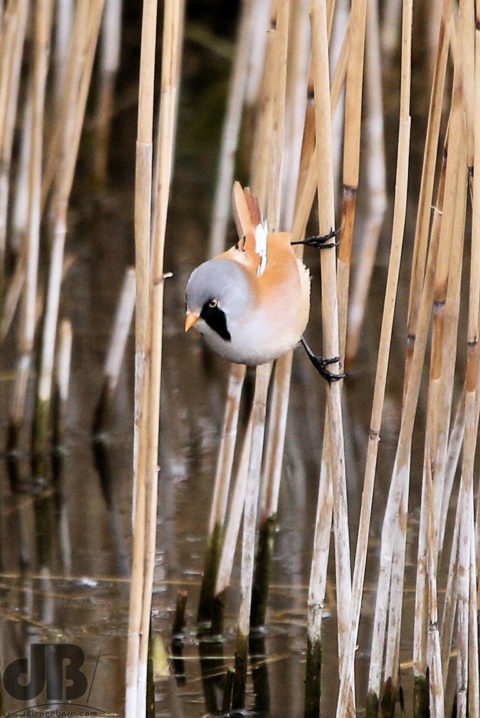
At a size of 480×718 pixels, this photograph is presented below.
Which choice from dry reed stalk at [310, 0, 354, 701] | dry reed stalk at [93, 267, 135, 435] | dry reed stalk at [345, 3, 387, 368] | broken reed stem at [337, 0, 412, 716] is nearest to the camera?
dry reed stalk at [310, 0, 354, 701]

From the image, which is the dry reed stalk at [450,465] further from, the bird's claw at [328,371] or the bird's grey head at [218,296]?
the bird's grey head at [218,296]

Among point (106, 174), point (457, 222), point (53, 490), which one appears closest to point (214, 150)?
point (106, 174)

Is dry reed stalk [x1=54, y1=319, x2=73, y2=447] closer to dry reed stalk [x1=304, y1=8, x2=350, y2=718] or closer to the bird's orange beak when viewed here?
dry reed stalk [x1=304, y1=8, x2=350, y2=718]

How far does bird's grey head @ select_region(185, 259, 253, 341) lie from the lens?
1938 mm

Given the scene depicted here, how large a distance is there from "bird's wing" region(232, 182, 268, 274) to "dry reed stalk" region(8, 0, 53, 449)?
125 cm

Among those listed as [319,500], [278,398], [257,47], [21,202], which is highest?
[257,47]

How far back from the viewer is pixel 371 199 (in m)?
5.70

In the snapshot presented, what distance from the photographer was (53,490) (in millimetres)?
3697

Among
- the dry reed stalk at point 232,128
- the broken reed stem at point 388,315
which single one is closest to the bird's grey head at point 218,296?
the broken reed stem at point 388,315

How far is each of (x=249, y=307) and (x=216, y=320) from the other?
7 cm

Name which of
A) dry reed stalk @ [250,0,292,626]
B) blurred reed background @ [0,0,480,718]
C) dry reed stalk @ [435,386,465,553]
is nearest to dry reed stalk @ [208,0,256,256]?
blurred reed background @ [0,0,480,718]

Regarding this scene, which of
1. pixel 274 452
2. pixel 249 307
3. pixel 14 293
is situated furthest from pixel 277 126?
pixel 14 293

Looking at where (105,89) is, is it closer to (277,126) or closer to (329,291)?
(277,126)

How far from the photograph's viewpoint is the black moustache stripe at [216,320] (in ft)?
6.43
